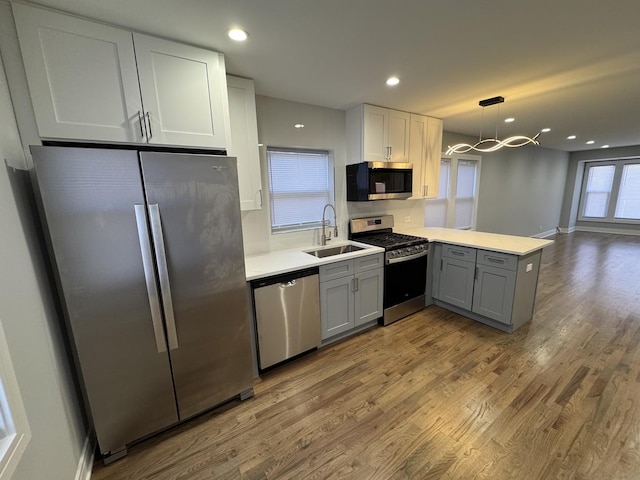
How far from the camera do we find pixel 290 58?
6.28 feet

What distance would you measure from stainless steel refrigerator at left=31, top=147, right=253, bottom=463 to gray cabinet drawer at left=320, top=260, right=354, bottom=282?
0.84 m

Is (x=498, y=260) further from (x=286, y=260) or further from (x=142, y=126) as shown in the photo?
(x=142, y=126)

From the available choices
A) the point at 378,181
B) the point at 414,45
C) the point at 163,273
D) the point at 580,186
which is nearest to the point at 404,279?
the point at 378,181

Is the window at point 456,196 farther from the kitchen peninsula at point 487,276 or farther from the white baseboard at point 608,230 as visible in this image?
the white baseboard at point 608,230

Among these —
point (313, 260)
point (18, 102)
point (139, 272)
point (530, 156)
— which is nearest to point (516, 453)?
point (313, 260)

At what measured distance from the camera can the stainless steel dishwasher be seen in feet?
7.02

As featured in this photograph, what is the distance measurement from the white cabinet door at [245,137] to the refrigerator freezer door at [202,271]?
0.50 m

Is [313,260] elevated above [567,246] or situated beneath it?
elevated above

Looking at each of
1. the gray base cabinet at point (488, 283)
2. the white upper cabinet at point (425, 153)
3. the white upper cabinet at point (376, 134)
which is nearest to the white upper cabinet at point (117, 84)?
the white upper cabinet at point (376, 134)

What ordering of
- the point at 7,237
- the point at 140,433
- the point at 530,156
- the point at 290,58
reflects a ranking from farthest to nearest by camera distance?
the point at 530,156 → the point at 290,58 → the point at 140,433 → the point at 7,237

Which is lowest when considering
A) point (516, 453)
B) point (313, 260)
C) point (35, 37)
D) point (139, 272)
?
point (516, 453)

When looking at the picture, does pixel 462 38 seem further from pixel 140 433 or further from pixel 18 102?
pixel 140 433

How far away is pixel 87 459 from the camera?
1.54 meters

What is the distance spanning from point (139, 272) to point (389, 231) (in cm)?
300
